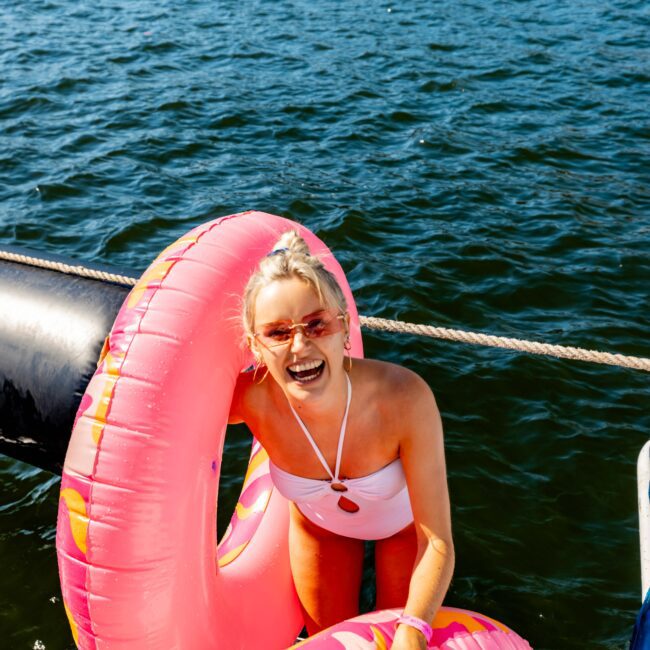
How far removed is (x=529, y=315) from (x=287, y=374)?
398 cm

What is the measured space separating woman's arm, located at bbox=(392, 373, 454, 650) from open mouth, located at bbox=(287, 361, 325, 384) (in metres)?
0.31

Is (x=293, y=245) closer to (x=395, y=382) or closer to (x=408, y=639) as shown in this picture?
(x=395, y=382)

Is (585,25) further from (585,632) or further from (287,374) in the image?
(287,374)

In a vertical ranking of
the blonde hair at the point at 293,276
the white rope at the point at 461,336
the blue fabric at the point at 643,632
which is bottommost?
the blue fabric at the point at 643,632

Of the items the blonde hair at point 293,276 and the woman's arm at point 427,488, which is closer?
the blonde hair at point 293,276

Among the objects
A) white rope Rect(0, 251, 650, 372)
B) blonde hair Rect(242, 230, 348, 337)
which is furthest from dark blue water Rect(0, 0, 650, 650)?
blonde hair Rect(242, 230, 348, 337)

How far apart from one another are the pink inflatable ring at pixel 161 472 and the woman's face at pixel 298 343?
299mm

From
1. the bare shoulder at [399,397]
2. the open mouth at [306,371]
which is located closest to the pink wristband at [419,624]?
the bare shoulder at [399,397]

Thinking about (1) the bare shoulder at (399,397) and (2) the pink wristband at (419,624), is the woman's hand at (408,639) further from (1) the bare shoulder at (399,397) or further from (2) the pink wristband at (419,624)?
(1) the bare shoulder at (399,397)

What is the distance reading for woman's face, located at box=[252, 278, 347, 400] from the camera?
2.57 metres

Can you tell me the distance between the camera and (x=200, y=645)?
9.39 ft

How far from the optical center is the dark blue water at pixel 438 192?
4543 mm

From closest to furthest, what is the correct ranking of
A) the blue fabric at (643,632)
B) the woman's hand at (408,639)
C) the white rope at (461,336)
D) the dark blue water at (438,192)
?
the blue fabric at (643,632) → the woman's hand at (408,639) → the white rope at (461,336) → the dark blue water at (438,192)

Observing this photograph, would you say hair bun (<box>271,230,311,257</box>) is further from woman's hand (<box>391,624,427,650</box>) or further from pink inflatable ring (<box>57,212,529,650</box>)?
woman's hand (<box>391,624,427,650</box>)
